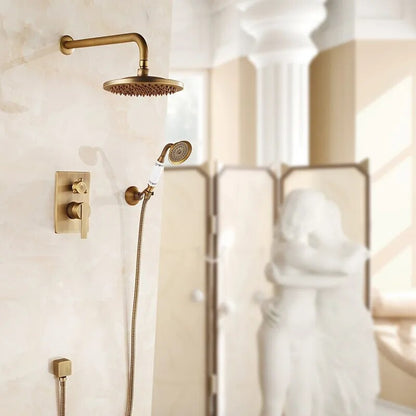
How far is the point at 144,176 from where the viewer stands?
1.68 m

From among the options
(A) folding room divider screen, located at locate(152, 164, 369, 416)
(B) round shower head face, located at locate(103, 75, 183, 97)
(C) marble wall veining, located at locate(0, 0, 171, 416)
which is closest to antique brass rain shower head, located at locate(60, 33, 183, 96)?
(B) round shower head face, located at locate(103, 75, 183, 97)

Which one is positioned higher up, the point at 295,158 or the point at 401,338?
the point at 295,158

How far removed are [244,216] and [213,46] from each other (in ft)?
5.85

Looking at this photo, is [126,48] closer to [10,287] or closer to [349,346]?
[10,287]

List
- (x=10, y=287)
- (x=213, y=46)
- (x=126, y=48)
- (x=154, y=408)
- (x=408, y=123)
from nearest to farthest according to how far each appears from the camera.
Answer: (x=10, y=287) < (x=126, y=48) < (x=154, y=408) < (x=408, y=123) < (x=213, y=46)

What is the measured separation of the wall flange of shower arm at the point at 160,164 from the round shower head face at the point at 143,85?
0.13 m

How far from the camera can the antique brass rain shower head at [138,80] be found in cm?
135

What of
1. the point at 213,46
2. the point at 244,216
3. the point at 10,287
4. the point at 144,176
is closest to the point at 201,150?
the point at 213,46

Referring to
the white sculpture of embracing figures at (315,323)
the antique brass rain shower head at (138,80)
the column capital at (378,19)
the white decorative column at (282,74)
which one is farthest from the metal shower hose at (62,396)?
the column capital at (378,19)

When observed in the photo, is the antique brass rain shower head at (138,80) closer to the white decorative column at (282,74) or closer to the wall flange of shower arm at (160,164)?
the wall flange of shower arm at (160,164)

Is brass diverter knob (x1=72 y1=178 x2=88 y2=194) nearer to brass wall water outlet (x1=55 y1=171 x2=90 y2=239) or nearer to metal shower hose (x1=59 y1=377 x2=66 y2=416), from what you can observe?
brass wall water outlet (x1=55 y1=171 x2=90 y2=239)

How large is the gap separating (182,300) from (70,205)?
6.17ft

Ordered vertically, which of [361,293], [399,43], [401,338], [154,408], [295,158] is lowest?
[154,408]

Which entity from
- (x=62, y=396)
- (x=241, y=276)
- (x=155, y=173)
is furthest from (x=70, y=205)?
(x=241, y=276)
